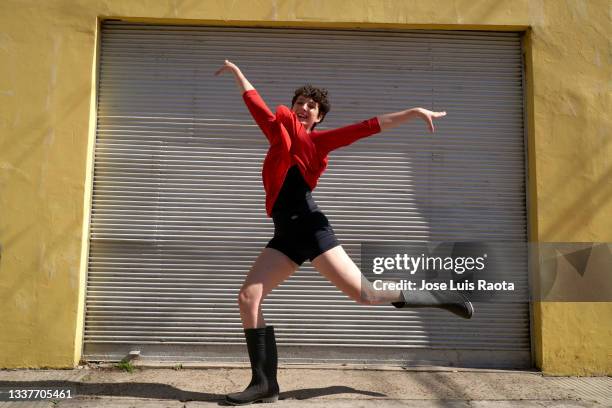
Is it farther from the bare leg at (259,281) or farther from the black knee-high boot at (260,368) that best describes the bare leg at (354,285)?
the black knee-high boot at (260,368)

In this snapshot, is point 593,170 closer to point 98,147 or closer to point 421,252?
point 421,252

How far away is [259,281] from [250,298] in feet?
0.42

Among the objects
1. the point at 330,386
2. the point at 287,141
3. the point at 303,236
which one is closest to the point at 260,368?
the point at 330,386

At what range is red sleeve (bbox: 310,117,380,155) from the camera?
3982 millimetres

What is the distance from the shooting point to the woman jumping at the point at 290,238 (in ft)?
13.1

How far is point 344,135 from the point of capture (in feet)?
13.3

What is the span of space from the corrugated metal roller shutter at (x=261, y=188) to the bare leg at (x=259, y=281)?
1.48m

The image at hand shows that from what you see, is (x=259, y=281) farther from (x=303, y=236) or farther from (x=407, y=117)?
(x=407, y=117)

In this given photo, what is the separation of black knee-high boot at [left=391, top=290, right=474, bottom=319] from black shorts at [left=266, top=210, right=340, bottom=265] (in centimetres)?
63

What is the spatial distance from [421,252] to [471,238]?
1.65 feet

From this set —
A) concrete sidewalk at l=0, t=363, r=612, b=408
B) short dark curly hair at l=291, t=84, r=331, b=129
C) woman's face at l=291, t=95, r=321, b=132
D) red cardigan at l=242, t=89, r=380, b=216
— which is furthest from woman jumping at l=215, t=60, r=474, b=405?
concrete sidewalk at l=0, t=363, r=612, b=408

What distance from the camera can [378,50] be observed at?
5.79 metres

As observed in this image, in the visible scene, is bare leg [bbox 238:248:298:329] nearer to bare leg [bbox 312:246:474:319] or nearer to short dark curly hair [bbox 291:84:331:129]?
bare leg [bbox 312:246:474:319]

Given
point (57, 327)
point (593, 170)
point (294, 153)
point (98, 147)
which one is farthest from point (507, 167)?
point (57, 327)
